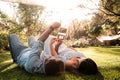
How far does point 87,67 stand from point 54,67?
0.54m

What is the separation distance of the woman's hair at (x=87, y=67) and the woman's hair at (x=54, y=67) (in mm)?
295

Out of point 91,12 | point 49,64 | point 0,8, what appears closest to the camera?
point 49,64

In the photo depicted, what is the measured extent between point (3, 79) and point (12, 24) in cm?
1980

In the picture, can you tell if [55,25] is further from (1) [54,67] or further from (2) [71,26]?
(2) [71,26]

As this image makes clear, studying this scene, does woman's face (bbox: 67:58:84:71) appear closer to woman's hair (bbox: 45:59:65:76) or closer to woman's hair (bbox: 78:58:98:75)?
woman's hair (bbox: 78:58:98:75)

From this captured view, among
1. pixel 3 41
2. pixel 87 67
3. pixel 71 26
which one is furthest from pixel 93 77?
pixel 71 26

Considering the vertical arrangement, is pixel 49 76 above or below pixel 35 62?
below

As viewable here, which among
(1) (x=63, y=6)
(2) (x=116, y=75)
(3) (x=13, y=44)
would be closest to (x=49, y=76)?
(2) (x=116, y=75)

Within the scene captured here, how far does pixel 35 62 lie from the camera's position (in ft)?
11.0

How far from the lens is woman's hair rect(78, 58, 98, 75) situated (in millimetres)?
3354

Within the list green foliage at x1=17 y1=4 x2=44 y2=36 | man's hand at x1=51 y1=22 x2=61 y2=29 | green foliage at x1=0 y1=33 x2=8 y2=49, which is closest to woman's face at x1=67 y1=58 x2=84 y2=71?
man's hand at x1=51 y1=22 x2=61 y2=29

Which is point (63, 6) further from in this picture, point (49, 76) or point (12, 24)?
point (12, 24)

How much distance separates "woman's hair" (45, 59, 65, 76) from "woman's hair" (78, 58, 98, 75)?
29 centimetres

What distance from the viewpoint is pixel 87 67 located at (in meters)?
3.44
